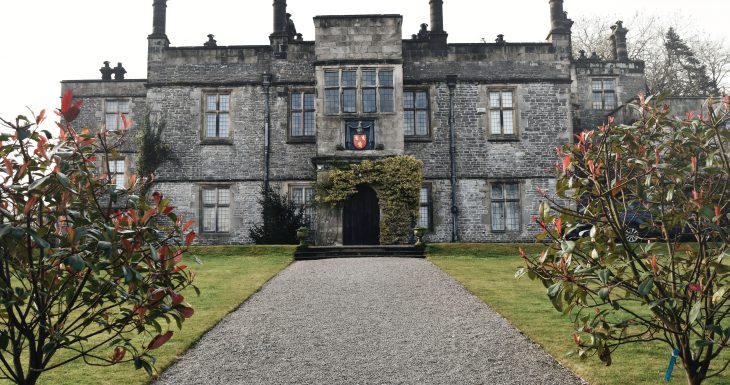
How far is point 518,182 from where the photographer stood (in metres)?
19.7

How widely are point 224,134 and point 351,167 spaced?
5.25 metres

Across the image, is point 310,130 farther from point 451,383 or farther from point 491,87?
point 451,383

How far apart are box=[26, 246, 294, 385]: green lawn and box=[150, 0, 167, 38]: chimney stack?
9078mm

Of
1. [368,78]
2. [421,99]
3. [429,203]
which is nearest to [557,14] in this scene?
[421,99]

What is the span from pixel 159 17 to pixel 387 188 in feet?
35.8

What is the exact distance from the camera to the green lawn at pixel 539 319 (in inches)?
203

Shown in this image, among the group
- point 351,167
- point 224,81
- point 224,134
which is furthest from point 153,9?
point 351,167

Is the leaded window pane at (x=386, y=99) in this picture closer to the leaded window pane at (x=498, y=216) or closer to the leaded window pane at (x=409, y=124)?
the leaded window pane at (x=409, y=124)

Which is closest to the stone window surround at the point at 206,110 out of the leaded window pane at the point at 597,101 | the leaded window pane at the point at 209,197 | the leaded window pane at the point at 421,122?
the leaded window pane at the point at 209,197

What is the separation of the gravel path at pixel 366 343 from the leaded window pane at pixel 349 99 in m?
9.61

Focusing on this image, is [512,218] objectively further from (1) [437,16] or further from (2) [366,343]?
(2) [366,343]

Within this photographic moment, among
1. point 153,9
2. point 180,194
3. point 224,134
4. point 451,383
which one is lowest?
point 451,383

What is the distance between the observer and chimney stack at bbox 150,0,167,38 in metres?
20.4

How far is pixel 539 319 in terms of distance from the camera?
7.47 meters
